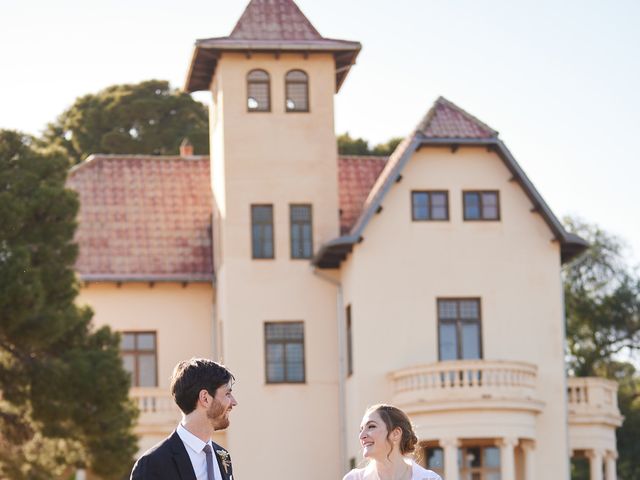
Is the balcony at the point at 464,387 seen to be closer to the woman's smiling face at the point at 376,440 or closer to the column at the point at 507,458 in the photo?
the column at the point at 507,458

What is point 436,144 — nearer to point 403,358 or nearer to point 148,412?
point 403,358

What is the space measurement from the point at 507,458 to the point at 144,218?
11.3m

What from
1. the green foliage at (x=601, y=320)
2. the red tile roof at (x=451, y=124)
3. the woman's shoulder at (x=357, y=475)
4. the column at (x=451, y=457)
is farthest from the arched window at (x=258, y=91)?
the woman's shoulder at (x=357, y=475)

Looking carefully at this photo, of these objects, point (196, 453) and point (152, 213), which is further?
point (152, 213)

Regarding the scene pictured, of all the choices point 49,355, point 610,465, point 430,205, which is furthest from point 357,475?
point 610,465

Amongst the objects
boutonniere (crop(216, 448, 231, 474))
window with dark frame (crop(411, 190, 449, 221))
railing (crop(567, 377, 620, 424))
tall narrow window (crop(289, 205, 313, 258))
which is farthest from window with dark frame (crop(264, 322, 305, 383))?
boutonniere (crop(216, 448, 231, 474))

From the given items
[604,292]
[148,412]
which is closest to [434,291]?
[148,412]

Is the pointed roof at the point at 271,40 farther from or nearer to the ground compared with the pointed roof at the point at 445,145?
farther from the ground

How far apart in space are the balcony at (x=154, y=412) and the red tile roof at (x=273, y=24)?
26.6 feet

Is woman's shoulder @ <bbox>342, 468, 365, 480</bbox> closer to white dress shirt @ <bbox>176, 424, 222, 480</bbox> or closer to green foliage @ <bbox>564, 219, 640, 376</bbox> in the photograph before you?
white dress shirt @ <bbox>176, 424, 222, 480</bbox>

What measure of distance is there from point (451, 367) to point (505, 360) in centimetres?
136

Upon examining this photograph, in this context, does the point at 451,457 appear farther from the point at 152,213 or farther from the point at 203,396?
the point at 203,396

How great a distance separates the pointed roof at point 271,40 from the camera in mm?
39031

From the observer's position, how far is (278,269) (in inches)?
1545
